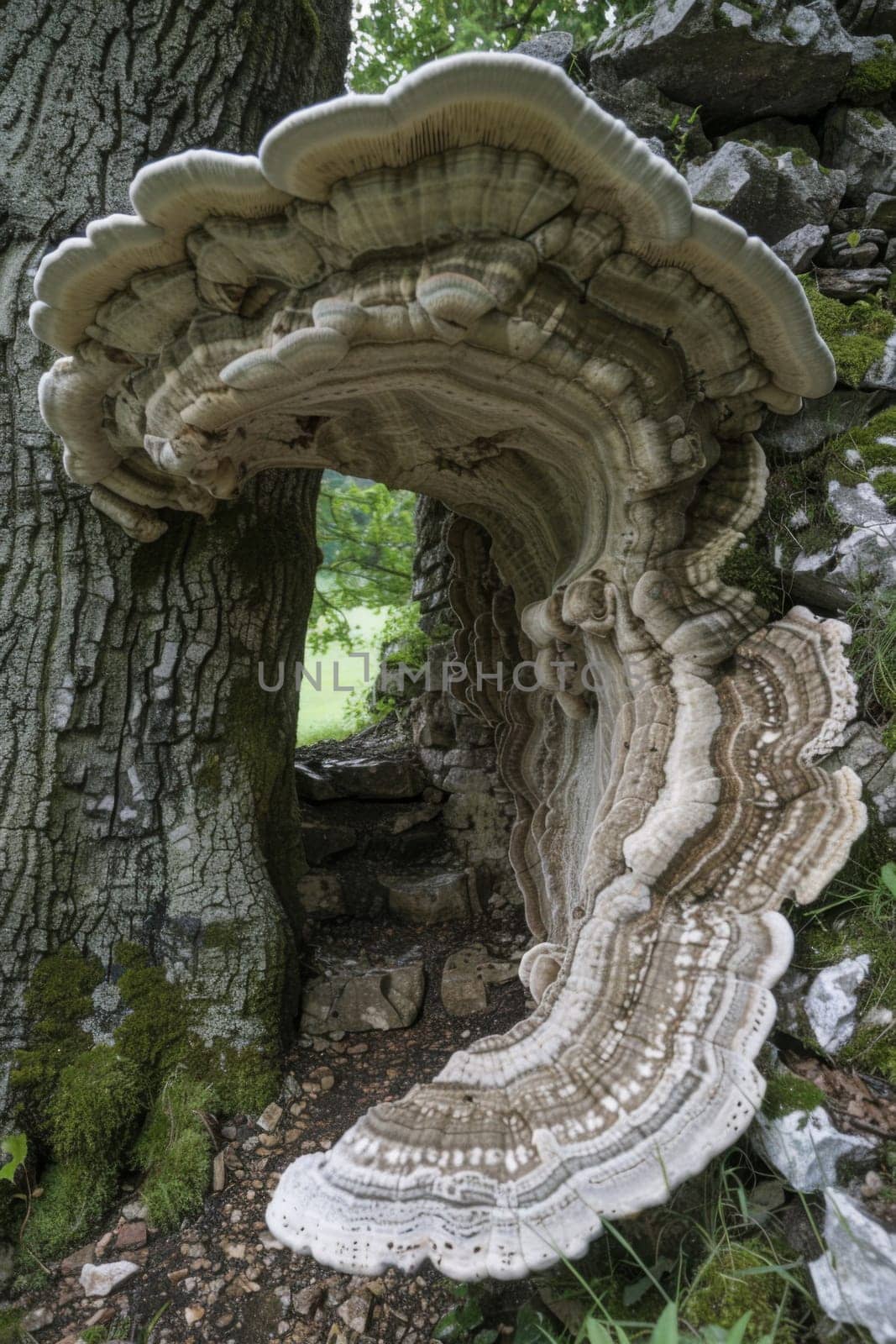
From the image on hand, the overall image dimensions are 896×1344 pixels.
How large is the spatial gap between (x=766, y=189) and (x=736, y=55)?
652 millimetres

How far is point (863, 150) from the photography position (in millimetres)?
2691

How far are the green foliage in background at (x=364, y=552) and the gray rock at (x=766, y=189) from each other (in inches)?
172

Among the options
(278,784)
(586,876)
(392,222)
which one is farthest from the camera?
(278,784)

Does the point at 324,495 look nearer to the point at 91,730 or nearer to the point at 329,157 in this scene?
the point at 91,730

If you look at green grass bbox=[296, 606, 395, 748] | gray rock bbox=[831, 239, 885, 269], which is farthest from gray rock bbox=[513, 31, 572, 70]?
green grass bbox=[296, 606, 395, 748]

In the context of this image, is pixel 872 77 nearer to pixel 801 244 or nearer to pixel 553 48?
pixel 801 244

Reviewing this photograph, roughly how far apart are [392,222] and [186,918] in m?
2.21

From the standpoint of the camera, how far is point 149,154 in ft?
8.34

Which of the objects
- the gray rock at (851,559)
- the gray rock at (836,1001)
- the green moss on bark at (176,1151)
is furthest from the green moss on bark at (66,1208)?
the gray rock at (851,559)

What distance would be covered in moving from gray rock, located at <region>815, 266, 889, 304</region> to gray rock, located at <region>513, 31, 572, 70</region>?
1.52 meters

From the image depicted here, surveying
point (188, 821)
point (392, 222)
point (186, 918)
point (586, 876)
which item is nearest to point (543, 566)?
point (586, 876)

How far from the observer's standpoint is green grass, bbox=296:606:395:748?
234 inches

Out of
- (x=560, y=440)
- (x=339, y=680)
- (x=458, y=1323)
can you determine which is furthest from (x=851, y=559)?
(x=339, y=680)

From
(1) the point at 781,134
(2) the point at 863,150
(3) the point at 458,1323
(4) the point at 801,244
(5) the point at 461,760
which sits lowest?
(3) the point at 458,1323
